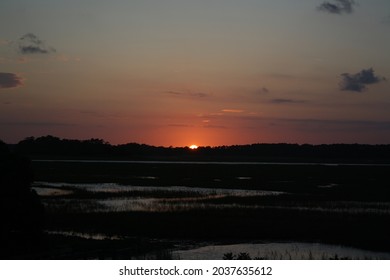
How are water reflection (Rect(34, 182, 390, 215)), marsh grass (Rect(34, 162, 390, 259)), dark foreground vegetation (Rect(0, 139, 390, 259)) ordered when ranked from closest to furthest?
dark foreground vegetation (Rect(0, 139, 390, 259)) → marsh grass (Rect(34, 162, 390, 259)) → water reflection (Rect(34, 182, 390, 215))

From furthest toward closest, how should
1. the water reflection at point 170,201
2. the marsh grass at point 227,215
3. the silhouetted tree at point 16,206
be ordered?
1. the water reflection at point 170,201
2. the marsh grass at point 227,215
3. the silhouetted tree at point 16,206

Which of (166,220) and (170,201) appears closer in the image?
(166,220)

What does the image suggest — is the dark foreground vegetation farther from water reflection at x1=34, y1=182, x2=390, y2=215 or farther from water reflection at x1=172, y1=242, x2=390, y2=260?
water reflection at x1=172, y1=242, x2=390, y2=260

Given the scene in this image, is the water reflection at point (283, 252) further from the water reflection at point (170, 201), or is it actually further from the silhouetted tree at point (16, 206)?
the water reflection at point (170, 201)

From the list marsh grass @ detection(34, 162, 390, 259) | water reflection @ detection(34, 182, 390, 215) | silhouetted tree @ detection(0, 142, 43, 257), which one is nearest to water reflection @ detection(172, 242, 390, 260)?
marsh grass @ detection(34, 162, 390, 259)

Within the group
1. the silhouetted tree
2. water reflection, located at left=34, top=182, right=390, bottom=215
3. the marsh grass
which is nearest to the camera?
the silhouetted tree

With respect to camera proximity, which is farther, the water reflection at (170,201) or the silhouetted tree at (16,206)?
the water reflection at (170,201)

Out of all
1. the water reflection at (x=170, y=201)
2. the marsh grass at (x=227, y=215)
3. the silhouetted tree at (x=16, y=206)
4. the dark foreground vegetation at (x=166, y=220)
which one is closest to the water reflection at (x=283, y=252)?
the marsh grass at (x=227, y=215)

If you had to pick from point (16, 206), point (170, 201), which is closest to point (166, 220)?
point (170, 201)

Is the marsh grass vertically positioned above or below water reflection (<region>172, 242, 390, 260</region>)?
above

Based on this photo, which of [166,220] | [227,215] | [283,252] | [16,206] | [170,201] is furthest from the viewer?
[170,201]

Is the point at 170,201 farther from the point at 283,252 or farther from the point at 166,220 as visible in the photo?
the point at 283,252
